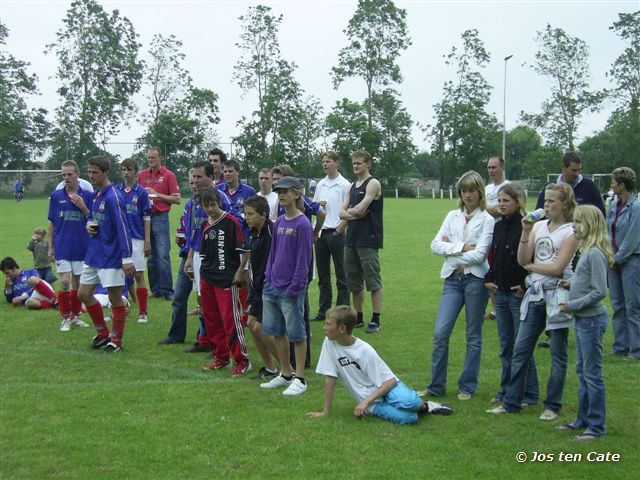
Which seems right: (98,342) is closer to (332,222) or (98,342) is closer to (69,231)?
(69,231)

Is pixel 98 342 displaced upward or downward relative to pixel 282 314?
downward

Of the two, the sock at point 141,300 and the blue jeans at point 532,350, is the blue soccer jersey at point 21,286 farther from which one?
the blue jeans at point 532,350

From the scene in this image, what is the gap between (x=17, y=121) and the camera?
5866cm

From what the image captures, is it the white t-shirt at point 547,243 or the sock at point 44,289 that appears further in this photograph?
the sock at point 44,289

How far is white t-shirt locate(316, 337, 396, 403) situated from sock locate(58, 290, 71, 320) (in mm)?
5216

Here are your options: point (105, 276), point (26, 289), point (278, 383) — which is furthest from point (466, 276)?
point (26, 289)

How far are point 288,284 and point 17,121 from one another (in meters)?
58.6

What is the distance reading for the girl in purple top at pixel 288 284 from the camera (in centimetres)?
670

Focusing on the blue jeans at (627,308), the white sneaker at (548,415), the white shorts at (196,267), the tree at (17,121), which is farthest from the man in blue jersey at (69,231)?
the tree at (17,121)

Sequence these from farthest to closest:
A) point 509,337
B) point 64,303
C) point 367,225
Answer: point 64,303
point 367,225
point 509,337


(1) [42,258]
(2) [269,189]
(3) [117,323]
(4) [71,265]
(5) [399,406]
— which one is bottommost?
(5) [399,406]

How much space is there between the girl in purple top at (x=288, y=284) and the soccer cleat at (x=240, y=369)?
59cm

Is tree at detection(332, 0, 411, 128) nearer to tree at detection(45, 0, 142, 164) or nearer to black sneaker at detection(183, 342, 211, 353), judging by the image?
tree at detection(45, 0, 142, 164)

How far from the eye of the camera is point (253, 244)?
7328 mm
